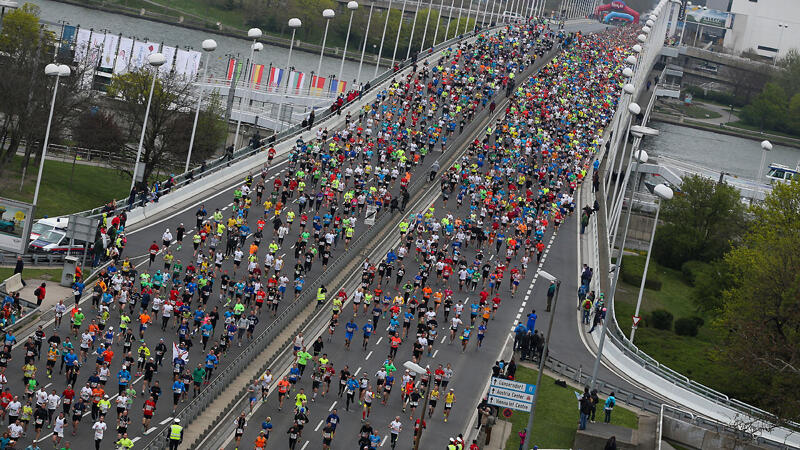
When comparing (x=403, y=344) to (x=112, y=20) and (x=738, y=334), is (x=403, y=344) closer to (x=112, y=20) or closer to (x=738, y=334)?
(x=738, y=334)

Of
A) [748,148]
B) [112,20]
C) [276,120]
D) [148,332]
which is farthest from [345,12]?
[148,332]

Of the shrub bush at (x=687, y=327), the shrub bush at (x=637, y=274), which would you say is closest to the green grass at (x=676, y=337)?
the shrub bush at (x=687, y=327)

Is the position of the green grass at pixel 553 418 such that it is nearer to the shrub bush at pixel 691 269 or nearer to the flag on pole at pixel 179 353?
the flag on pole at pixel 179 353

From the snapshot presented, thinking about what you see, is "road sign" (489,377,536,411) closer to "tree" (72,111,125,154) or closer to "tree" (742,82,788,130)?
"tree" (72,111,125,154)

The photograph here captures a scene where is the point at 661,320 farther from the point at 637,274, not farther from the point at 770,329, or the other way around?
the point at 770,329

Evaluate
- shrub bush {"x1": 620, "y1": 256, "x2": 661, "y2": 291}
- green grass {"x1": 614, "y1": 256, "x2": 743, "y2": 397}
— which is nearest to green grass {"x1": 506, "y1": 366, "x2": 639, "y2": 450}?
green grass {"x1": 614, "y1": 256, "x2": 743, "y2": 397}

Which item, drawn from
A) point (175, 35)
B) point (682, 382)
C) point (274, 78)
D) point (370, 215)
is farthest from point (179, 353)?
point (175, 35)
